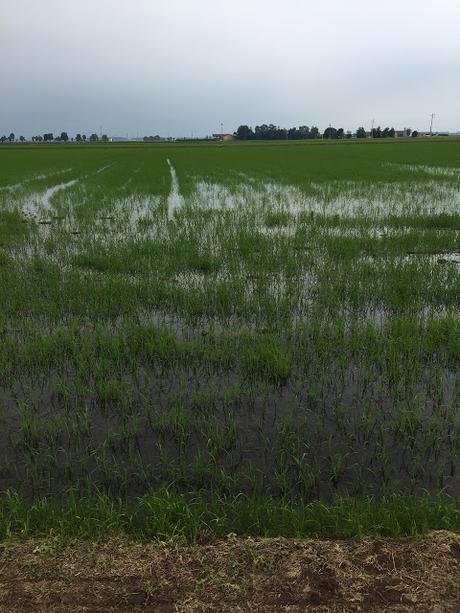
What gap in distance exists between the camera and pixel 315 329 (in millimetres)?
5043

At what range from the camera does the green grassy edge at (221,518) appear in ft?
8.27

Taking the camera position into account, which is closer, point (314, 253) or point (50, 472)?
point (50, 472)

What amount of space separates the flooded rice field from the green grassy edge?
0.94ft

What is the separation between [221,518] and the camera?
2.60 m

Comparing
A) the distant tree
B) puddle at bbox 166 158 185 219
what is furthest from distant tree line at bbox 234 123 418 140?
puddle at bbox 166 158 185 219

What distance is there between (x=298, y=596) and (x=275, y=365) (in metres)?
2.30

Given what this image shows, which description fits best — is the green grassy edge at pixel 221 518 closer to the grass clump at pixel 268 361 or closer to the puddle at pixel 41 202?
the grass clump at pixel 268 361

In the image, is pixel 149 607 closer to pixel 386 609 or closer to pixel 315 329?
pixel 386 609

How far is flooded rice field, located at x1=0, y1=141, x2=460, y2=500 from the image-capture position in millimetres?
3229

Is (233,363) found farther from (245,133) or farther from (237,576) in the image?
(245,133)

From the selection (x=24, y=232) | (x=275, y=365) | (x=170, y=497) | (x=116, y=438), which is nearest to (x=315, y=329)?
A: (x=275, y=365)

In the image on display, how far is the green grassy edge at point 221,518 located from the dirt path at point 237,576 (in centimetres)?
10

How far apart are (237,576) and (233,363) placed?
2426 mm

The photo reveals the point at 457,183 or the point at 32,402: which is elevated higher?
the point at 457,183
